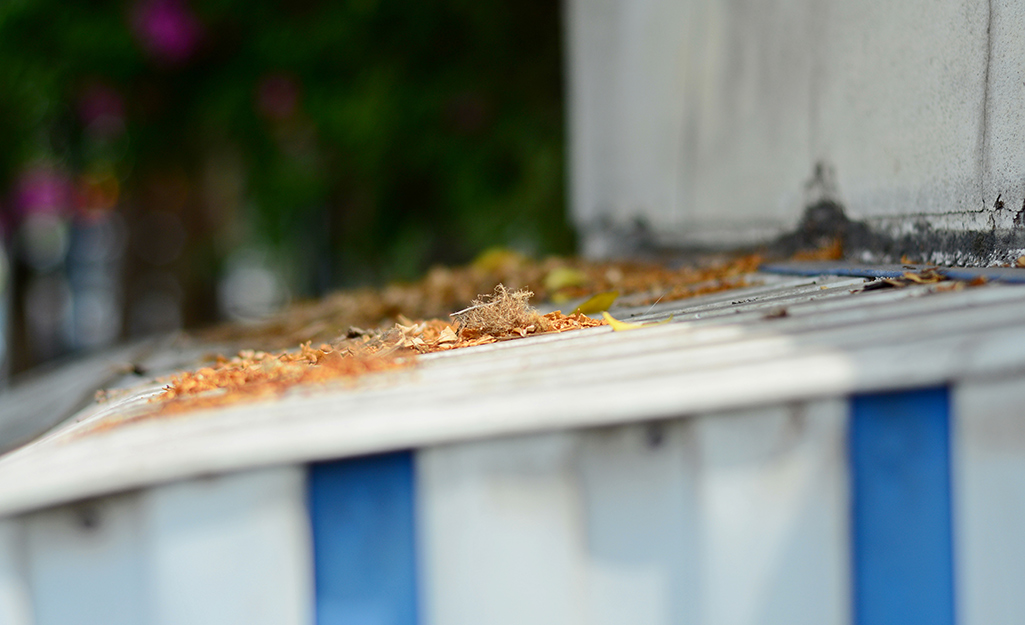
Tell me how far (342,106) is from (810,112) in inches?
134

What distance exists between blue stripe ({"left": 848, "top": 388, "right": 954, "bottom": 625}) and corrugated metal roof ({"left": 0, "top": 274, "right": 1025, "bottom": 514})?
0.05m

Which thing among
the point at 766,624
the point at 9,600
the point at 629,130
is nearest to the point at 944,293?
the point at 766,624

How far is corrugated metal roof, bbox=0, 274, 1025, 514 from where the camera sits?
0.77 meters

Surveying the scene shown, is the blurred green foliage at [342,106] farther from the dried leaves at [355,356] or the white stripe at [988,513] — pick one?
the white stripe at [988,513]

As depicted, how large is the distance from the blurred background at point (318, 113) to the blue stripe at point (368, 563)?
327 centimetres

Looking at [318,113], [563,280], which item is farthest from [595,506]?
[318,113]

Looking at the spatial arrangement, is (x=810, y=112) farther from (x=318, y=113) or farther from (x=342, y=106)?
(x=318, y=113)

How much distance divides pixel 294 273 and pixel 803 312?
7267 mm

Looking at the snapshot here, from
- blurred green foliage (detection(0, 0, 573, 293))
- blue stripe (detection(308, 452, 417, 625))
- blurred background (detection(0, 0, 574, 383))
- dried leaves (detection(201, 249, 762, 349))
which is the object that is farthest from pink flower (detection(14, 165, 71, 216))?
blue stripe (detection(308, 452, 417, 625))

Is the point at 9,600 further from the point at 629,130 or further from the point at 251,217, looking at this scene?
the point at 251,217

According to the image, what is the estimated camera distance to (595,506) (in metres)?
0.82

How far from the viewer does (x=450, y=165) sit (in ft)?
16.3

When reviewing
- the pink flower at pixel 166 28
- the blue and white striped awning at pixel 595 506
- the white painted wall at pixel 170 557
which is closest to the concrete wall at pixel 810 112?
the blue and white striped awning at pixel 595 506

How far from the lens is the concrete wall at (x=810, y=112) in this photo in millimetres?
1271
